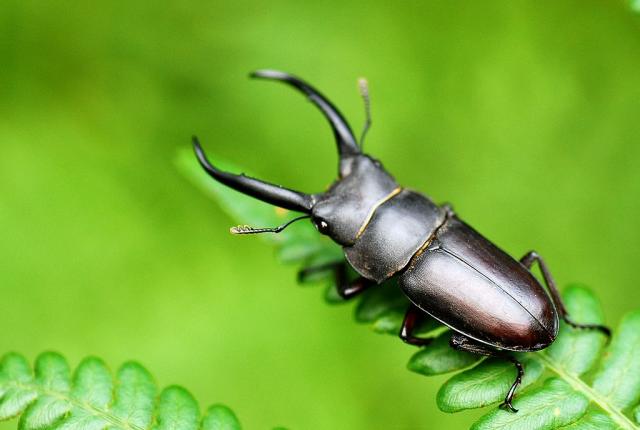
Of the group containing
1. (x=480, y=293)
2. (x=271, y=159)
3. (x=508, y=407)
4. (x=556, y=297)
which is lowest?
(x=508, y=407)

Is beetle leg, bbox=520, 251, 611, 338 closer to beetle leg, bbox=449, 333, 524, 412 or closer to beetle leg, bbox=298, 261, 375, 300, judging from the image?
beetle leg, bbox=449, 333, 524, 412

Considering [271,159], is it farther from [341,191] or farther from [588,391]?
[588,391]

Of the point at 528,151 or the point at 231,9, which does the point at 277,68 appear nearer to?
the point at 231,9

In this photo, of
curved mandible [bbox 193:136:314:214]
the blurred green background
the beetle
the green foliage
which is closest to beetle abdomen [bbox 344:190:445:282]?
the beetle

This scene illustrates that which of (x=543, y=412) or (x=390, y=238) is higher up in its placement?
(x=390, y=238)

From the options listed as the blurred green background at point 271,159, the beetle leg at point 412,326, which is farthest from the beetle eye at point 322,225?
the blurred green background at point 271,159

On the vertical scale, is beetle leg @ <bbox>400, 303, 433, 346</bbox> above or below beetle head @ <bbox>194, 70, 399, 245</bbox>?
below

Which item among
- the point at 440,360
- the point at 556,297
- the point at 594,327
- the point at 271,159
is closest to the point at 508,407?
the point at 440,360

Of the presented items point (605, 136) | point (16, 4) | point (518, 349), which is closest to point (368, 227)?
point (518, 349)
